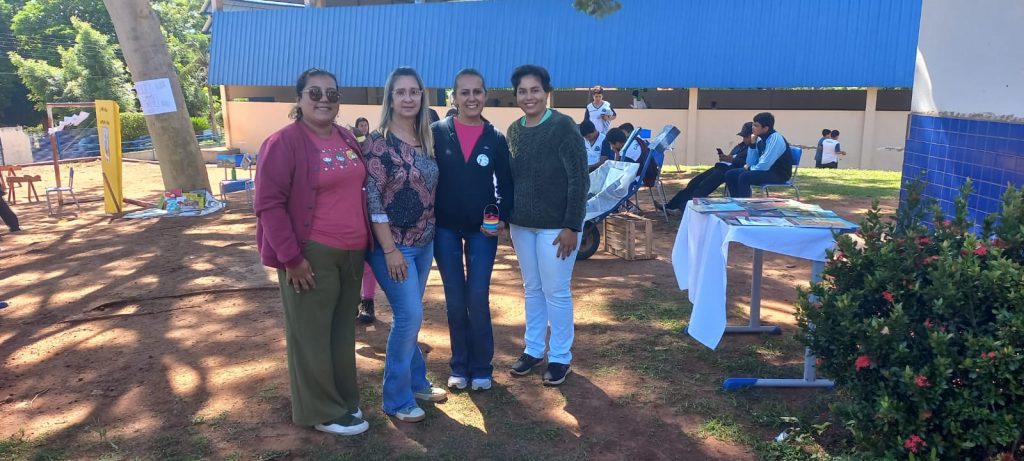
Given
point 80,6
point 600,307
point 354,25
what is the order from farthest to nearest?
point 80,6
point 354,25
point 600,307

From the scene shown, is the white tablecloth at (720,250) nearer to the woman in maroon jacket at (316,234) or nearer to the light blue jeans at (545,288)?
the light blue jeans at (545,288)

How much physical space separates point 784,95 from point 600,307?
880 inches

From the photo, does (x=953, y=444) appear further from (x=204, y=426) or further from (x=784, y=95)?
(x=784, y=95)

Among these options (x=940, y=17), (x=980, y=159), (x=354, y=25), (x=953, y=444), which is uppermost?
(x=354, y=25)

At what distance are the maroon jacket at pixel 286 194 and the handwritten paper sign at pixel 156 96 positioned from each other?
9043 millimetres

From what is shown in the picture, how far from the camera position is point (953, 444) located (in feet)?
8.59

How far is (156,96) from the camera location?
11031 millimetres

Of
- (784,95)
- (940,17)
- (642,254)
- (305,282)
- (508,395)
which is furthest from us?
(784,95)

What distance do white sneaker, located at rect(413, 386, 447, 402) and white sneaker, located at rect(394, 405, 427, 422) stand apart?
20 centimetres

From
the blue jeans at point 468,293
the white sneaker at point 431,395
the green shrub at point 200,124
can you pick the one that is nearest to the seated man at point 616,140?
the blue jeans at point 468,293

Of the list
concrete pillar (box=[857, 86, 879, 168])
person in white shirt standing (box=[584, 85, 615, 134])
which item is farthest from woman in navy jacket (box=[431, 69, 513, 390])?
concrete pillar (box=[857, 86, 879, 168])

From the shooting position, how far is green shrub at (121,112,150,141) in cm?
3003

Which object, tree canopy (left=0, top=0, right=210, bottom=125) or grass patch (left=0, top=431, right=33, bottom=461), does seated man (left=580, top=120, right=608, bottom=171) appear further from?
tree canopy (left=0, top=0, right=210, bottom=125)

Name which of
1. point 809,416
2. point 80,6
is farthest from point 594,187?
point 80,6
